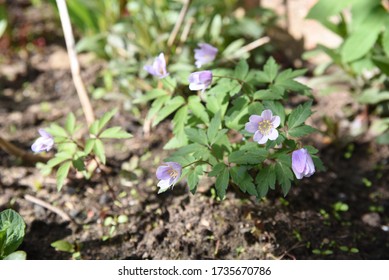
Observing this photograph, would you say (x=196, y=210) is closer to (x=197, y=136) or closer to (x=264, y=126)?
(x=197, y=136)

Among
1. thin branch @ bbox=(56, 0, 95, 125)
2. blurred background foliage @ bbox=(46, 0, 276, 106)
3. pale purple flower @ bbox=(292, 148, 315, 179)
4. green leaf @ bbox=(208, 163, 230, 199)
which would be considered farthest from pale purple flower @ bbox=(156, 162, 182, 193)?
blurred background foliage @ bbox=(46, 0, 276, 106)

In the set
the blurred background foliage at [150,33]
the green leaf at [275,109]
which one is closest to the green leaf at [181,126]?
the green leaf at [275,109]

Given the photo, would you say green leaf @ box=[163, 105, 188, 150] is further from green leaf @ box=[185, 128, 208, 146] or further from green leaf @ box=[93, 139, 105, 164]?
green leaf @ box=[93, 139, 105, 164]

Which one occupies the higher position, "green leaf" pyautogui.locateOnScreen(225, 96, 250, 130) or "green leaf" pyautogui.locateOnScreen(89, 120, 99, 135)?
"green leaf" pyautogui.locateOnScreen(225, 96, 250, 130)

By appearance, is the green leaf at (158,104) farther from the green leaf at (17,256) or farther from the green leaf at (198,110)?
the green leaf at (17,256)

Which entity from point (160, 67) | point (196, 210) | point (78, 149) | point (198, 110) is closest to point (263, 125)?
point (198, 110)

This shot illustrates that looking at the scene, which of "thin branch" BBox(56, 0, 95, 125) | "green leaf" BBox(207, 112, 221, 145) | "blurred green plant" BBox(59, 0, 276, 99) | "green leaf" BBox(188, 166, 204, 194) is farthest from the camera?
"blurred green plant" BBox(59, 0, 276, 99)
